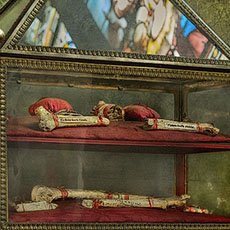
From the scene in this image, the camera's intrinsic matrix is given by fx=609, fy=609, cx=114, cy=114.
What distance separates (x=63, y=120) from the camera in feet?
7.33

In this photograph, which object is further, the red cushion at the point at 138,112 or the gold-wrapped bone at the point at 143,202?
the red cushion at the point at 138,112

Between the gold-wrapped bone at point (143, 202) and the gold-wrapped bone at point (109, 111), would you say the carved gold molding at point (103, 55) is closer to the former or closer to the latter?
the gold-wrapped bone at point (109, 111)

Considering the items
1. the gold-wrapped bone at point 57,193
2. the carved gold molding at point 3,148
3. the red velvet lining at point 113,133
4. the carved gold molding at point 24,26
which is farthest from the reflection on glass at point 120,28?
the gold-wrapped bone at point 57,193

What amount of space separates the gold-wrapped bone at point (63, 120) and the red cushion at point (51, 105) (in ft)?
0.05

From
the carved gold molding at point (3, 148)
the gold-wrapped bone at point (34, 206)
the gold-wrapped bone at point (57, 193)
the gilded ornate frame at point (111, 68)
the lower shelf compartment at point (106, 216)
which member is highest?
the gilded ornate frame at point (111, 68)

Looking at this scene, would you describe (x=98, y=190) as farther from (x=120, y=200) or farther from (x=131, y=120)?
(x=131, y=120)

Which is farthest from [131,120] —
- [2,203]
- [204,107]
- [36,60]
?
[2,203]

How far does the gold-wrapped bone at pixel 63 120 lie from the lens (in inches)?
86.4

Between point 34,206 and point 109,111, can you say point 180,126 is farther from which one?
point 34,206

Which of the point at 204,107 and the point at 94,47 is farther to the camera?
the point at 204,107

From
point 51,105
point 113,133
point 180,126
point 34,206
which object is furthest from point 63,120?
point 180,126

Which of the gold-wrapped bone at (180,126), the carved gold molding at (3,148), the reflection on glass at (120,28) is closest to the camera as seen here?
the carved gold molding at (3,148)

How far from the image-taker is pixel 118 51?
2.31 meters

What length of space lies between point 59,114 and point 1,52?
31 centimetres
